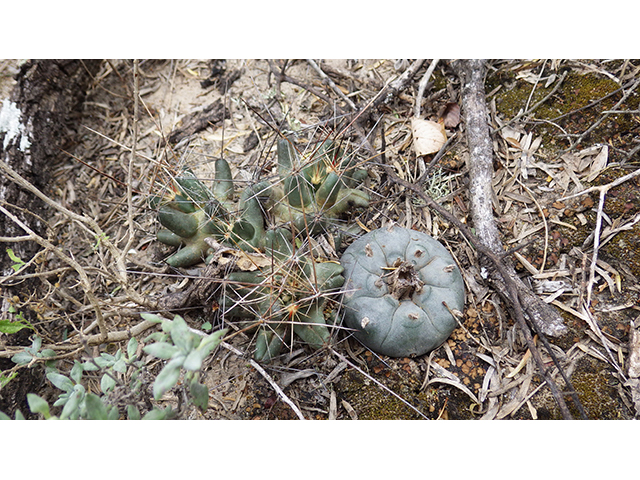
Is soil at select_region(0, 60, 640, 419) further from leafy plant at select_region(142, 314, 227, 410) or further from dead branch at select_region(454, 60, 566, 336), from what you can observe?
leafy plant at select_region(142, 314, 227, 410)

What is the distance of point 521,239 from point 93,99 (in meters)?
3.26

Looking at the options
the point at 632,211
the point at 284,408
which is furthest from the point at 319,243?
the point at 632,211

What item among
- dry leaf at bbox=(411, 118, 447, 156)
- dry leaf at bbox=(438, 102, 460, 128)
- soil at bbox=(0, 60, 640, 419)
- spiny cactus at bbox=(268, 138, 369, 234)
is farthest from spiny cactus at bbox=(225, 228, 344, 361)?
dry leaf at bbox=(438, 102, 460, 128)

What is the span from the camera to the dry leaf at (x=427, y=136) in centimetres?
255

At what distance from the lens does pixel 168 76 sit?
10.7 ft

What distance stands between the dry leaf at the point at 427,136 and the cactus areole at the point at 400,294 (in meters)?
0.72

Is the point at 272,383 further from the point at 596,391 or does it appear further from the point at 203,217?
the point at 596,391

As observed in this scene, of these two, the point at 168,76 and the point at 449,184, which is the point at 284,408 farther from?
the point at 168,76

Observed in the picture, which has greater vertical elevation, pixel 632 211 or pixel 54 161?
pixel 54 161

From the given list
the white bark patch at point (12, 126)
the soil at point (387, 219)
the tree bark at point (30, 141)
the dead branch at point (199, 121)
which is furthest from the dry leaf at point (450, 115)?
the white bark patch at point (12, 126)

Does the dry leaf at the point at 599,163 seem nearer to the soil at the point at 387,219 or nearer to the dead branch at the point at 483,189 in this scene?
the soil at the point at 387,219

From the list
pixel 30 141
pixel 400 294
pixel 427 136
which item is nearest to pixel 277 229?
pixel 400 294

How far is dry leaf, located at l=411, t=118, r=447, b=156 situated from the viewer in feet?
8.36

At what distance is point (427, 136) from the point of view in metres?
2.57
